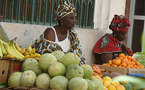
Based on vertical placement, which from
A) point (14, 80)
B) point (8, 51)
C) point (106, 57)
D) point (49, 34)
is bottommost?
point (106, 57)

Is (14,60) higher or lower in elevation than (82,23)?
lower

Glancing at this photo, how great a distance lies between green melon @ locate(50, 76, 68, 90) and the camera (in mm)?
2643

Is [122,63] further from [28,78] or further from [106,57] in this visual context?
[28,78]

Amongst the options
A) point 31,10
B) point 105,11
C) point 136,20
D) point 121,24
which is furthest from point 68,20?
point 136,20

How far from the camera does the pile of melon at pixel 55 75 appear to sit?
2662mm

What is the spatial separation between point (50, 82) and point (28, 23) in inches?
87.5

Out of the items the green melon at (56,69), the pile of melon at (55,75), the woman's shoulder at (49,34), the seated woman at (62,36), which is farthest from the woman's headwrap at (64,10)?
the green melon at (56,69)

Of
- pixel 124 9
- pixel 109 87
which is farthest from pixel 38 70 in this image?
pixel 124 9

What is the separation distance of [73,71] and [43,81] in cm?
31

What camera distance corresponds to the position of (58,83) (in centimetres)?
263

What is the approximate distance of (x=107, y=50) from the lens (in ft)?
19.4

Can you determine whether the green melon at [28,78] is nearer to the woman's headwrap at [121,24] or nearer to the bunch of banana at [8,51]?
the bunch of banana at [8,51]

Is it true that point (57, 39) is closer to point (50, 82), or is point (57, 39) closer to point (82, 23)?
point (82, 23)

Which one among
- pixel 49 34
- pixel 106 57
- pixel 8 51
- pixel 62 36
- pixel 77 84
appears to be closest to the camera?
pixel 77 84
